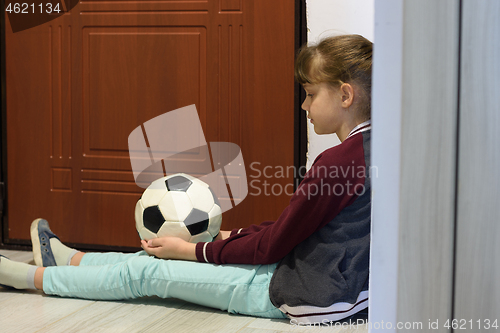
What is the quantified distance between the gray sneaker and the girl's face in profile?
997 millimetres

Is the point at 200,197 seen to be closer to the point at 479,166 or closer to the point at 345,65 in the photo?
the point at 345,65

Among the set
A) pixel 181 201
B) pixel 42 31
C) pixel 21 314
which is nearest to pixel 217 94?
pixel 181 201

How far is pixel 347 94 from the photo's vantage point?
51.1 inches

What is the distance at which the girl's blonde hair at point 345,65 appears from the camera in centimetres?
128

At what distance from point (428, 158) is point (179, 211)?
3.28ft

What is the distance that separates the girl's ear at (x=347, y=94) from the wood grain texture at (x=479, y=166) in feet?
2.53

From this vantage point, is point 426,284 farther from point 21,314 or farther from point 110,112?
point 110,112

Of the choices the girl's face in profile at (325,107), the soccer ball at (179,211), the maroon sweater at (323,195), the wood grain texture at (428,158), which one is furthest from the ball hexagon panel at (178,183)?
the wood grain texture at (428,158)

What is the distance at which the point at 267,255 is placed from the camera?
1289mm

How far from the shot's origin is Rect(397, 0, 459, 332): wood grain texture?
0.52 metres

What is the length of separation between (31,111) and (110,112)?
1.21 feet

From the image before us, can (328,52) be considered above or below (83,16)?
below

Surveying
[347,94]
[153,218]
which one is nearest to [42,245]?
[153,218]

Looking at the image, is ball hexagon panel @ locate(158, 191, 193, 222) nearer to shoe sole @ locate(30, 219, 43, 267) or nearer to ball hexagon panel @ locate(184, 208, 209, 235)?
ball hexagon panel @ locate(184, 208, 209, 235)
